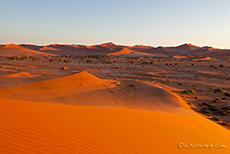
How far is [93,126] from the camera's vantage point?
502 cm

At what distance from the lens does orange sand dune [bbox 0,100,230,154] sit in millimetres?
3727

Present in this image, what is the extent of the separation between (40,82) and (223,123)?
11.7 m

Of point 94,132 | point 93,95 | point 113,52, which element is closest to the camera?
point 94,132

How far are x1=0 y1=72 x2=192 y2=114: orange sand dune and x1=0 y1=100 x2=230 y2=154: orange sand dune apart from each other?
2.92m

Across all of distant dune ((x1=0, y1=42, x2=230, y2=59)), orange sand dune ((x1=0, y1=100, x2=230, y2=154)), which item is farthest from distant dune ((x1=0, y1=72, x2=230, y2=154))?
distant dune ((x1=0, y1=42, x2=230, y2=59))

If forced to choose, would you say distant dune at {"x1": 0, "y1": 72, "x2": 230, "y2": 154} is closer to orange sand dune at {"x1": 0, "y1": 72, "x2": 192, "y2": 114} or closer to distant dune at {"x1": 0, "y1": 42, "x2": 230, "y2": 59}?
orange sand dune at {"x1": 0, "y1": 72, "x2": 192, "y2": 114}

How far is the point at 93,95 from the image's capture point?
11227mm

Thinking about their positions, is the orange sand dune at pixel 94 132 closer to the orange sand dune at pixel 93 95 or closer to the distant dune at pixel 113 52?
the orange sand dune at pixel 93 95

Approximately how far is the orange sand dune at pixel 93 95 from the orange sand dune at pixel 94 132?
9.59ft

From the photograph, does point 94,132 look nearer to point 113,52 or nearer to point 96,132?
point 96,132

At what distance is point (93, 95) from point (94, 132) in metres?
6.65

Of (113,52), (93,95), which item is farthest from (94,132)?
(113,52)

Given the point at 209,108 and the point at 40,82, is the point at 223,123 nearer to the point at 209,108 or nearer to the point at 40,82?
the point at 209,108

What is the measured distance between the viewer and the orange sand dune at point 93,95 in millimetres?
9789
